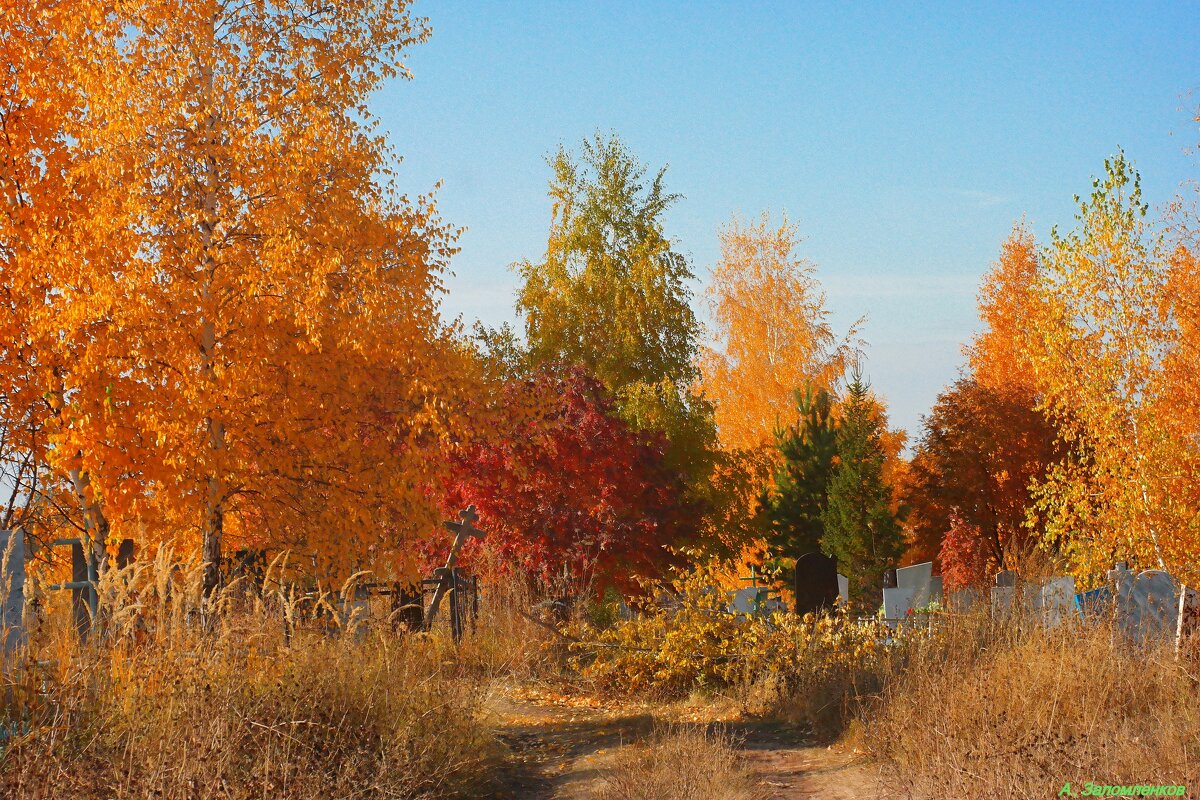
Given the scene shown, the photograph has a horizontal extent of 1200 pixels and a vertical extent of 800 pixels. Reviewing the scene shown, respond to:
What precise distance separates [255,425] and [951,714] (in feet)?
20.7

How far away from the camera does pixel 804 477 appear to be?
101 feet

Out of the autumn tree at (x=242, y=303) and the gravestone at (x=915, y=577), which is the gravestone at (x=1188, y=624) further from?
the gravestone at (x=915, y=577)

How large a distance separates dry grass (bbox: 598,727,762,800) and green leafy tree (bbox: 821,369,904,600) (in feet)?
65.6

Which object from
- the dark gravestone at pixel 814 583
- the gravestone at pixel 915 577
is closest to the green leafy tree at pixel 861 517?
the gravestone at pixel 915 577

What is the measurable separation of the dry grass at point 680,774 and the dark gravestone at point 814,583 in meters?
6.62

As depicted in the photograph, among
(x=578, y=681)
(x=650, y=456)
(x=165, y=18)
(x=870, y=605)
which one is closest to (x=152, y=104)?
(x=165, y=18)

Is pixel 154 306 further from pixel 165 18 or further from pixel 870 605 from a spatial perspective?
pixel 870 605

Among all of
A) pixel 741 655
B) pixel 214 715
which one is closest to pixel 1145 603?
pixel 741 655

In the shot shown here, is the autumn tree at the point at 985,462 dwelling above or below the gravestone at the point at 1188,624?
above

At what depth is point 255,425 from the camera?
1011 cm

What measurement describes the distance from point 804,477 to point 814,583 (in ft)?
52.3

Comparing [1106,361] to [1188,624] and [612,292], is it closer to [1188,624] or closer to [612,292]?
[1188,624]

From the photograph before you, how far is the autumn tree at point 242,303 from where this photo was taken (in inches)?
370

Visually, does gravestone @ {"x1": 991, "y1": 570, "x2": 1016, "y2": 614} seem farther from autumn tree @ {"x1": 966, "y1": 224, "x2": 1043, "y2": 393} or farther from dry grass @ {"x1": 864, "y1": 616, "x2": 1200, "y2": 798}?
autumn tree @ {"x1": 966, "y1": 224, "x2": 1043, "y2": 393}
